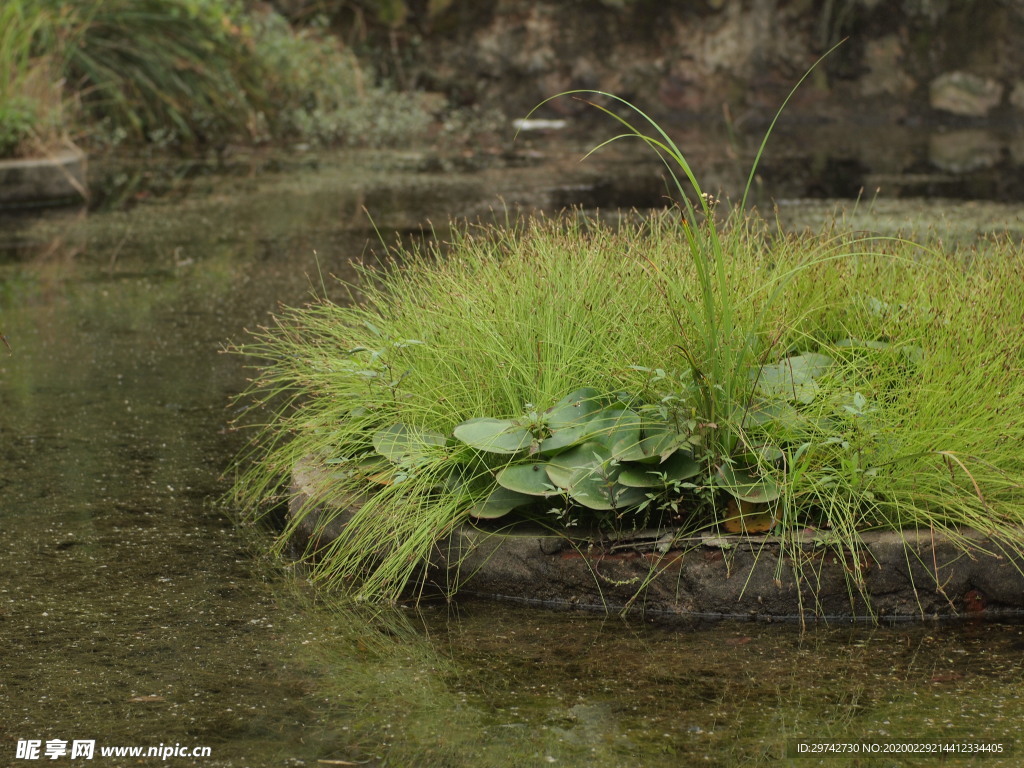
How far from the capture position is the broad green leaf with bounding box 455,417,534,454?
3.39 meters

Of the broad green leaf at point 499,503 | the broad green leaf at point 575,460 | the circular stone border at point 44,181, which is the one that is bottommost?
the circular stone border at point 44,181

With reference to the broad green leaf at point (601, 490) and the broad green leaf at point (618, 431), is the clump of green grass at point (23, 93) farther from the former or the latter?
the broad green leaf at point (601, 490)

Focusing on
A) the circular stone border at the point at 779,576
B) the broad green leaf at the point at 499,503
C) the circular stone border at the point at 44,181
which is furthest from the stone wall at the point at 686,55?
the circular stone border at the point at 779,576

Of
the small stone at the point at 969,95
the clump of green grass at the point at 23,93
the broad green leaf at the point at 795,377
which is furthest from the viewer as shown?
the small stone at the point at 969,95

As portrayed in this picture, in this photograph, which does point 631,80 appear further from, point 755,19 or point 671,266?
point 671,266

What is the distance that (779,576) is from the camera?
3248 millimetres

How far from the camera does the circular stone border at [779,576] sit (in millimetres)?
3252

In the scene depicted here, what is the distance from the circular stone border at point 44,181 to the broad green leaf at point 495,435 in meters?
7.30

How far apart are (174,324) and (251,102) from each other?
7.16 meters

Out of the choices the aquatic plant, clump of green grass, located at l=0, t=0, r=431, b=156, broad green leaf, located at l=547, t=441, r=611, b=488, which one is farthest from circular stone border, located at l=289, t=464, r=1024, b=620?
clump of green grass, located at l=0, t=0, r=431, b=156

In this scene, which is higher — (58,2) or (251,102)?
→ (58,2)

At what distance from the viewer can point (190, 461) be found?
4504 mm

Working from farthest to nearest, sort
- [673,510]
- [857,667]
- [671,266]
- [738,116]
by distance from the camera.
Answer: [738,116] → [671,266] → [673,510] → [857,667]

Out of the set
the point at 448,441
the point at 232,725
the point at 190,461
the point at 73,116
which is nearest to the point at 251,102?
the point at 73,116
